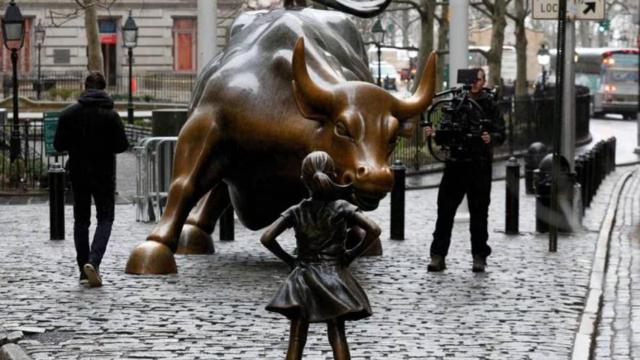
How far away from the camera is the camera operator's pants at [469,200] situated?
16.3 metres

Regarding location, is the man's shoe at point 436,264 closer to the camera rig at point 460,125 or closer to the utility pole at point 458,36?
the camera rig at point 460,125

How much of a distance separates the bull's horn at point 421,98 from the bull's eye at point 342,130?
46cm

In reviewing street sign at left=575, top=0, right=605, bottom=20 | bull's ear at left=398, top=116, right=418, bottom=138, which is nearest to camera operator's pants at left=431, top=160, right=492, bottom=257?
bull's ear at left=398, top=116, right=418, bottom=138

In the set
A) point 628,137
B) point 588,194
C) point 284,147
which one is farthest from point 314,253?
point 628,137

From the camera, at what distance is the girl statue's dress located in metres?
9.27

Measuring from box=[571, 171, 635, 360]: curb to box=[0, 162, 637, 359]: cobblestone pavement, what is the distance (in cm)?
9

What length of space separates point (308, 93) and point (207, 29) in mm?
9345

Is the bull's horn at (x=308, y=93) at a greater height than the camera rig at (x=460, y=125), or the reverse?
the bull's horn at (x=308, y=93)

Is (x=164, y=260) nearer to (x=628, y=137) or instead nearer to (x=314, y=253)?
(x=314, y=253)

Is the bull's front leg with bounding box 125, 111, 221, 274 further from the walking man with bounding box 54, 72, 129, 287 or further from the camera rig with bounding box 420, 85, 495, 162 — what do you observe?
the camera rig with bounding box 420, 85, 495, 162

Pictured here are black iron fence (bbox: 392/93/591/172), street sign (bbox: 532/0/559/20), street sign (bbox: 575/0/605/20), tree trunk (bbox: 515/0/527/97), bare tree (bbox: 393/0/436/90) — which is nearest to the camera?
street sign (bbox: 532/0/559/20)

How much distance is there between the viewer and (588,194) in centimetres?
2473

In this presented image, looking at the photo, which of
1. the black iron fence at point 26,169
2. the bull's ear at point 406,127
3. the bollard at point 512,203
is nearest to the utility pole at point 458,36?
the bollard at point 512,203

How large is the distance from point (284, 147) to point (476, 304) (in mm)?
2463
